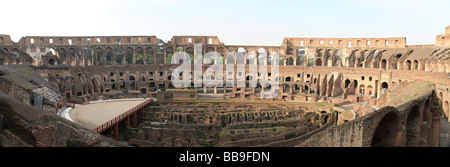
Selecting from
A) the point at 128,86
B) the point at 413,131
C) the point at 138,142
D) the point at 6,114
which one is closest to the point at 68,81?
the point at 128,86

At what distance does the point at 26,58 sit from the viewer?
37.9 metres

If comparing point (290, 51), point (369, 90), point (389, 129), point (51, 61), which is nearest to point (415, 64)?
point (369, 90)

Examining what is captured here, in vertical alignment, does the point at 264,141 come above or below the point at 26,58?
below

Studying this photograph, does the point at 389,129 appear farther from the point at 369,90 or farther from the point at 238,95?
the point at 369,90

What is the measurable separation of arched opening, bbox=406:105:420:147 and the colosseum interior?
0.17 feet

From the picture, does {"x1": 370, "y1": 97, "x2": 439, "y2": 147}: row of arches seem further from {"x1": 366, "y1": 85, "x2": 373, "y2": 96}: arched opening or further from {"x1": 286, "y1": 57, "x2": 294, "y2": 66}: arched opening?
{"x1": 286, "y1": 57, "x2": 294, "y2": 66}: arched opening

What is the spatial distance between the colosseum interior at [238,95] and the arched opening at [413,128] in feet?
0.17

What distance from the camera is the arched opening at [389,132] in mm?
15391

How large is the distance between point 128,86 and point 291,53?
23642mm

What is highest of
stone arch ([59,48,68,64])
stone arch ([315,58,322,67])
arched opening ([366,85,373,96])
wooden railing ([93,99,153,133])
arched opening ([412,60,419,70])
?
stone arch ([59,48,68,64])

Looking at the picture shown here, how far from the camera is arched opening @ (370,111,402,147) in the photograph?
1539 cm

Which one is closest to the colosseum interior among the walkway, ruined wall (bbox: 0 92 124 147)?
ruined wall (bbox: 0 92 124 147)

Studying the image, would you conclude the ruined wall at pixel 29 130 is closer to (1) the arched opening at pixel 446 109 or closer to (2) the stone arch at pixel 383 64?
(1) the arched opening at pixel 446 109

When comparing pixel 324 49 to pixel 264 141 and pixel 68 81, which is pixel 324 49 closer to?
pixel 264 141
